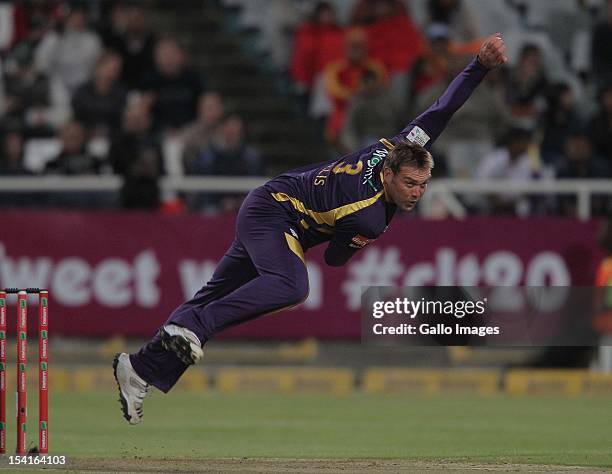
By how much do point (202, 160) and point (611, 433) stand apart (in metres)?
6.60

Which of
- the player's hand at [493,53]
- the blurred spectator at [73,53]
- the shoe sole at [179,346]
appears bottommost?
A: the shoe sole at [179,346]

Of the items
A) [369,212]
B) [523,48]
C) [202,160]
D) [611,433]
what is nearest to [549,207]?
[523,48]

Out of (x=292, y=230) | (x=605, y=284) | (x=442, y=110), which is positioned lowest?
(x=292, y=230)

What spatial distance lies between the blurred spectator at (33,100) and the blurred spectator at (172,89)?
3.39 feet

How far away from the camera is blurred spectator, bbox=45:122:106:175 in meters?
17.3

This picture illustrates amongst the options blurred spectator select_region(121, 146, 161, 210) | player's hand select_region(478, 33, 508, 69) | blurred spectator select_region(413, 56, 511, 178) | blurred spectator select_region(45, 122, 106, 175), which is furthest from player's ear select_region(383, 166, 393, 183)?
blurred spectator select_region(45, 122, 106, 175)

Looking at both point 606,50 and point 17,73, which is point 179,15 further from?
point 606,50

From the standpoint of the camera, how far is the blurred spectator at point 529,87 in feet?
59.8

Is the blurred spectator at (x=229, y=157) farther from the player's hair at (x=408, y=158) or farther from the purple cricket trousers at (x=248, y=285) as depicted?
the player's hair at (x=408, y=158)

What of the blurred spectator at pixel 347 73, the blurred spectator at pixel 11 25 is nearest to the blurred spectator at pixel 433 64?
the blurred spectator at pixel 347 73

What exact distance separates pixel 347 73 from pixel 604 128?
9.52 ft

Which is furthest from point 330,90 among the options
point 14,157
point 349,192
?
point 349,192

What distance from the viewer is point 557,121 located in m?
18.1

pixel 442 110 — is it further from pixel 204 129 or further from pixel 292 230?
pixel 204 129
